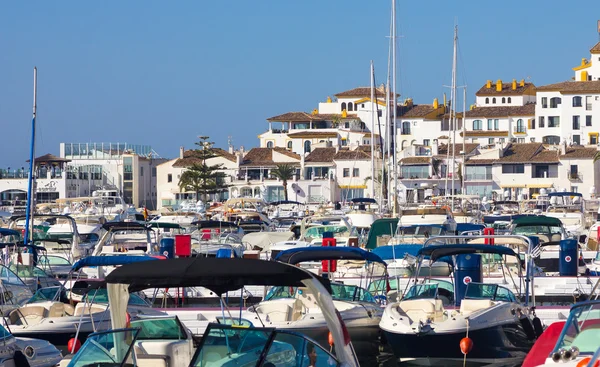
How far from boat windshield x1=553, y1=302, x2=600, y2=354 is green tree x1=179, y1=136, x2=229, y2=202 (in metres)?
85.4

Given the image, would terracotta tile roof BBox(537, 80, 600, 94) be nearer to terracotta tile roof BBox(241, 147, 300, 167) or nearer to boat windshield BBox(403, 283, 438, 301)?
terracotta tile roof BBox(241, 147, 300, 167)

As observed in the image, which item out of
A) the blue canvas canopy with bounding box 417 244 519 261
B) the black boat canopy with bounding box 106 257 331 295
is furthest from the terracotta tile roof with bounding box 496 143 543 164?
the black boat canopy with bounding box 106 257 331 295

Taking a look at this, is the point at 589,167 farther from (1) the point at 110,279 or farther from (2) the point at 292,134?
(1) the point at 110,279

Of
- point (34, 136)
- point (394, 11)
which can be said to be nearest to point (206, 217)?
point (394, 11)

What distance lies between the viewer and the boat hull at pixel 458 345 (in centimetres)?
2078

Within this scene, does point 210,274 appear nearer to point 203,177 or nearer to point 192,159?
point 203,177

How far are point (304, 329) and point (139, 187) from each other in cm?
9582

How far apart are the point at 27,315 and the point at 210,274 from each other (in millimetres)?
10316

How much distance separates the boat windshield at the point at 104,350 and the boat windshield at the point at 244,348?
2.83 ft

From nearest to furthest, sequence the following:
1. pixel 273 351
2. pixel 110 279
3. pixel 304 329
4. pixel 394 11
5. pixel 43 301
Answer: pixel 273 351
pixel 110 279
pixel 304 329
pixel 43 301
pixel 394 11

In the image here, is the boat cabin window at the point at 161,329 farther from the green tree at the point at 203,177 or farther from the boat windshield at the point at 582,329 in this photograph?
the green tree at the point at 203,177

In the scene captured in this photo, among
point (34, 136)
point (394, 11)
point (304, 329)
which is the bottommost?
point (304, 329)

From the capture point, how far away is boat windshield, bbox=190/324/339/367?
40.7 ft

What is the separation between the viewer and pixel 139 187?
115938mm
